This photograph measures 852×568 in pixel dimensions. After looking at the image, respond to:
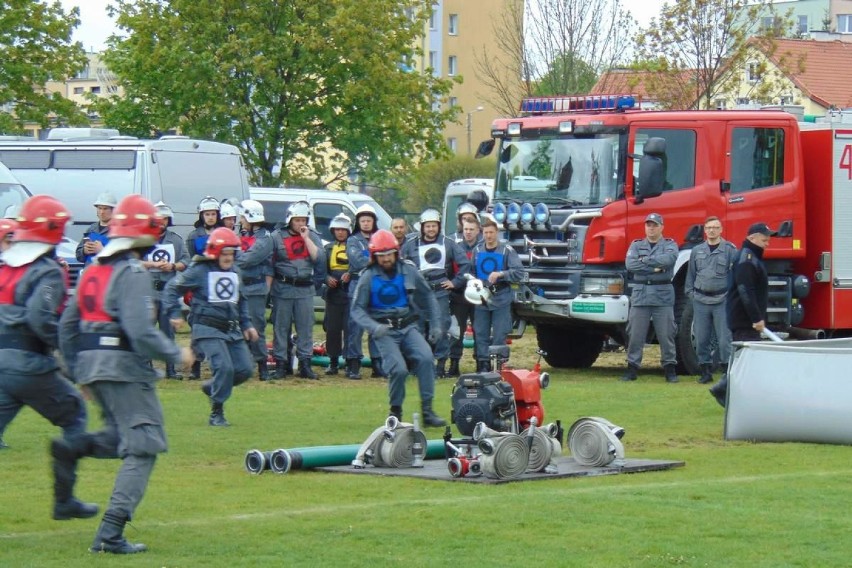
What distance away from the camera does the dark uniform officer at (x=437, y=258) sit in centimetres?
1831

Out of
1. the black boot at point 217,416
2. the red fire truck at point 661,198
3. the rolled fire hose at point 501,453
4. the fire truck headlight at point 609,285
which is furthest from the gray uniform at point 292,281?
the rolled fire hose at point 501,453

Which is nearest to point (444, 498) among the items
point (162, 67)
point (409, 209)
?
point (162, 67)

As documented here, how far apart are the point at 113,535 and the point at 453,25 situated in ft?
285

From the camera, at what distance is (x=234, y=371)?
14.0 m

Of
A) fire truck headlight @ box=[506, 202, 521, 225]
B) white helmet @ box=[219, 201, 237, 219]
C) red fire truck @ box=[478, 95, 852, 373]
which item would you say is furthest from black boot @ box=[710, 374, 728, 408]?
white helmet @ box=[219, 201, 237, 219]

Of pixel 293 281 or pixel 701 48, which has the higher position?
pixel 701 48

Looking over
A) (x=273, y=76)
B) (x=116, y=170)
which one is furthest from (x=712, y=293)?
(x=273, y=76)

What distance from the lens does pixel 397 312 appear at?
45.5 ft

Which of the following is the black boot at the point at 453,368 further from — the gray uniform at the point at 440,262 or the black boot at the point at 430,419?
the black boot at the point at 430,419

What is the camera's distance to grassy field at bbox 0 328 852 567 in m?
8.34

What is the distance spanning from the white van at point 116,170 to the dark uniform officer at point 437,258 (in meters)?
5.95

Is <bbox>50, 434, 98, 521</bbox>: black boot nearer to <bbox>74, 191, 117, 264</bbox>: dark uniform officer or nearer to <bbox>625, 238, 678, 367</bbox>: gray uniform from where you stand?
<bbox>74, 191, 117, 264</bbox>: dark uniform officer

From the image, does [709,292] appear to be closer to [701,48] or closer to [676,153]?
[676,153]

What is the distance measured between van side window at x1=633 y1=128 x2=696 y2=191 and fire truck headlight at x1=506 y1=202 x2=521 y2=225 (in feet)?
5.33
